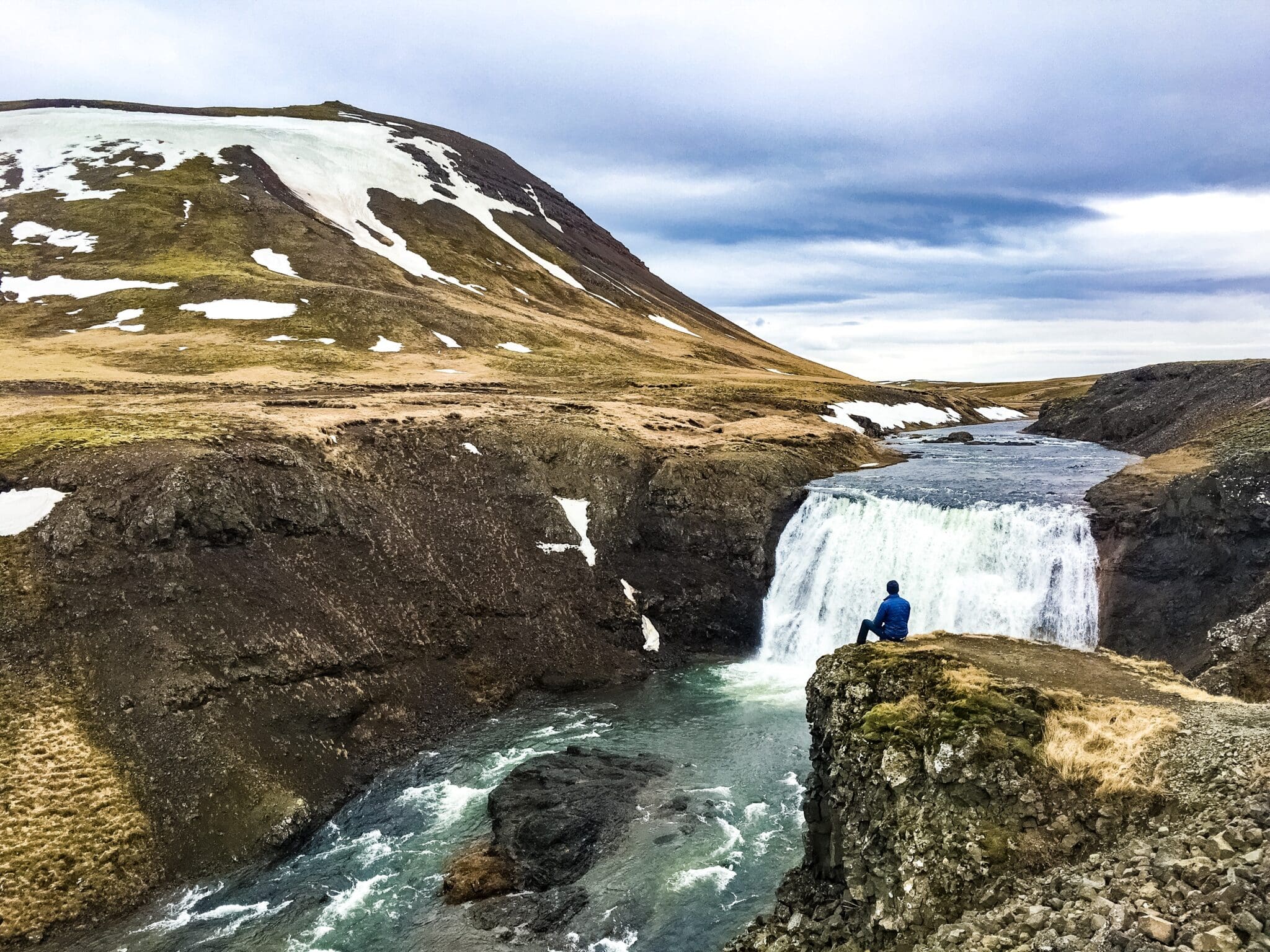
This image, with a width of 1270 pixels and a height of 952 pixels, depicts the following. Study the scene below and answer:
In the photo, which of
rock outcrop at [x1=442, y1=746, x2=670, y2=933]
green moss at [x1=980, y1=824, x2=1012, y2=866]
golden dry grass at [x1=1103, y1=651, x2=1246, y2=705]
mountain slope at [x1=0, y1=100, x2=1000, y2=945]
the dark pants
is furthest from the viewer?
mountain slope at [x1=0, y1=100, x2=1000, y2=945]

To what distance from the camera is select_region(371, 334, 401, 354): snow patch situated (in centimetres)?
7456

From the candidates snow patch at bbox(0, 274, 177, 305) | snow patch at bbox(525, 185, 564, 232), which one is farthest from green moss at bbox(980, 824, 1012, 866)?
snow patch at bbox(525, 185, 564, 232)

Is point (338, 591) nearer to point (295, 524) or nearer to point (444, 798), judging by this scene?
point (295, 524)

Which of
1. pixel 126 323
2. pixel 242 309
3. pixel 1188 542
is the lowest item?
pixel 1188 542

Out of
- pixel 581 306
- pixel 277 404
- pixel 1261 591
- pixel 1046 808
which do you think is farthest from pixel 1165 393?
pixel 581 306

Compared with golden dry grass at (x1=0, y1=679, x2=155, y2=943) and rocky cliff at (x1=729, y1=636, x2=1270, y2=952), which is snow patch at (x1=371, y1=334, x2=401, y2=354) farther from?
rocky cliff at (x1=729, y1=636, x2=1270, y2=952)

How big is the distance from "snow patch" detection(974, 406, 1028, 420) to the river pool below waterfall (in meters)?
68.2

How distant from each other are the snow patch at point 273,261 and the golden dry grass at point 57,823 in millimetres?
76069

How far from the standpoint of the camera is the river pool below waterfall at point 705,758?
19828 mm

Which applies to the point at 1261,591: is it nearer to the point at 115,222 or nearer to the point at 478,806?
the point at 478,806

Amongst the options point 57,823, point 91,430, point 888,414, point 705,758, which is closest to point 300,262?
point 91,430

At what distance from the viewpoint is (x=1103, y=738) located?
15375mm

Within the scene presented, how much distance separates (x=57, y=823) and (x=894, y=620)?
24.5m

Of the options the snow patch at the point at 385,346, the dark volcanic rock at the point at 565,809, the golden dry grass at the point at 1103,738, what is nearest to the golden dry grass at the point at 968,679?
the golden dry grass at the point at 1103,738
